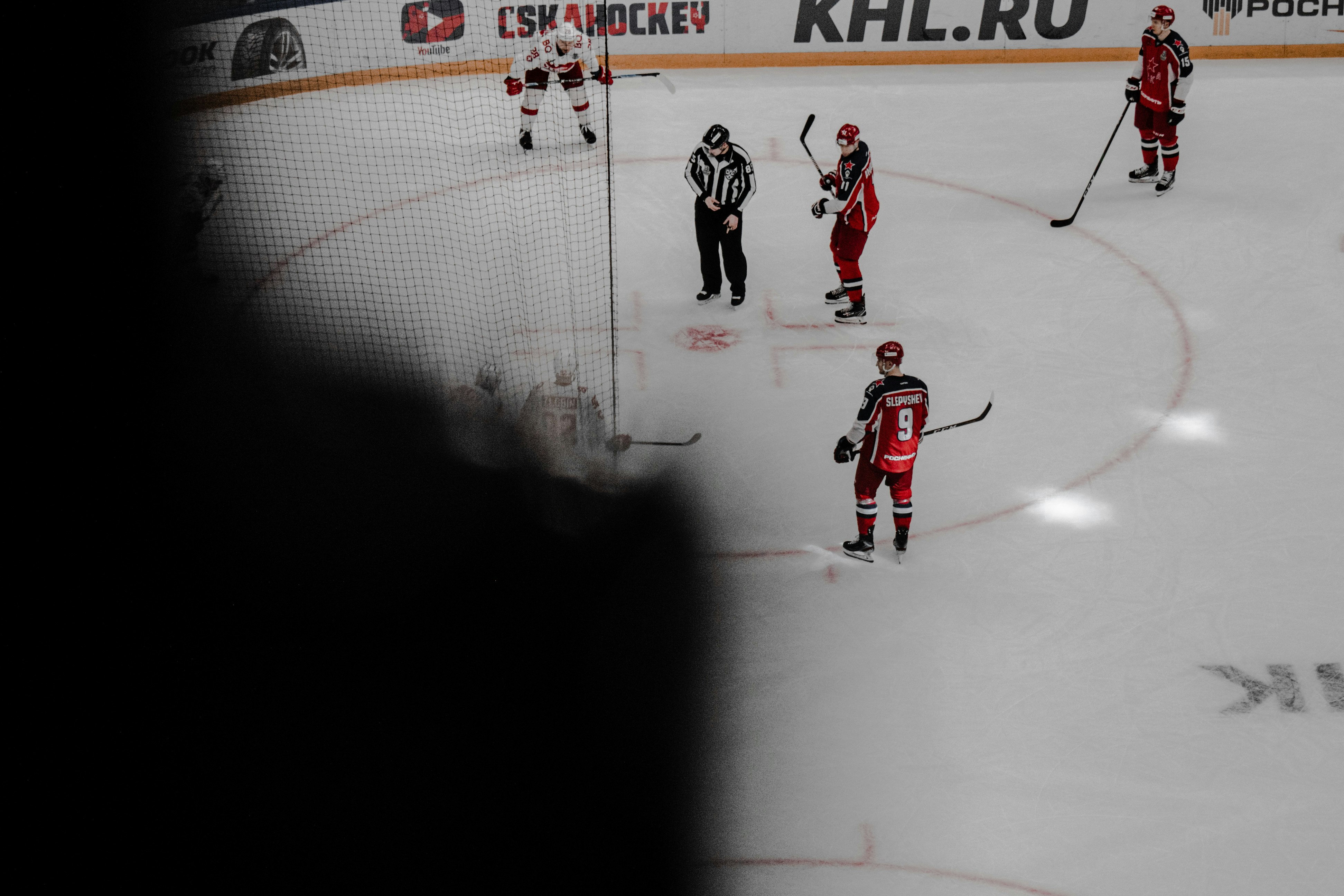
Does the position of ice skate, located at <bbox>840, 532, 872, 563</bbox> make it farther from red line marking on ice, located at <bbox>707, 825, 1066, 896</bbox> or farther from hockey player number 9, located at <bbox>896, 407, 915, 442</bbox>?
red line marking on ice, located at <bbox>707, 825, 1066, 896</bbox>

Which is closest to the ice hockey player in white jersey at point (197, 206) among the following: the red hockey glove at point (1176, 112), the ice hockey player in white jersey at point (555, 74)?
the ice hockey player in white jersey at point (555, 74)

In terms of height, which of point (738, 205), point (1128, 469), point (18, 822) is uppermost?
point (738, 205)

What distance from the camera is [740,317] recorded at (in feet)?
24.3

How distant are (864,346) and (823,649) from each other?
8.33 ft

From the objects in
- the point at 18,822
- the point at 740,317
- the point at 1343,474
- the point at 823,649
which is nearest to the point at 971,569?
the point at 823,649

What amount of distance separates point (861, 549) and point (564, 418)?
4.70ft

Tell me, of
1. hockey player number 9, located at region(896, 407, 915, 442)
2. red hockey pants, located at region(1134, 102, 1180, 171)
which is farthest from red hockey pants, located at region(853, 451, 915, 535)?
red hockey pants, located at region(1134, 102, 1180, 171)

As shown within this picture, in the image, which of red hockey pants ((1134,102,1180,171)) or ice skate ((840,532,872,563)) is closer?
ice skate ((840,532,872,563))

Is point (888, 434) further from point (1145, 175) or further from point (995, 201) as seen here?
point (1145, 175)

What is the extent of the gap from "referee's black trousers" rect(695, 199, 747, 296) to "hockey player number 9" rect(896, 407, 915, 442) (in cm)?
237

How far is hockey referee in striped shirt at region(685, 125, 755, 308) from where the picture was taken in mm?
6895

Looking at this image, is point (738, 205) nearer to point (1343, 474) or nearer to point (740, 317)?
point (740, 317)

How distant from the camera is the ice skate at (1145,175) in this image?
8.69 m

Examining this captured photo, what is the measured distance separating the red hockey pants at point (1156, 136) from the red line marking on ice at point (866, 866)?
5841 mm
